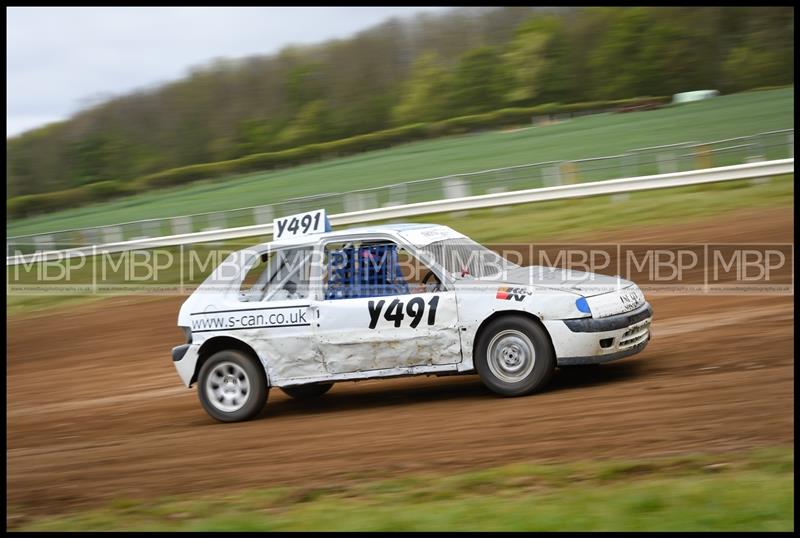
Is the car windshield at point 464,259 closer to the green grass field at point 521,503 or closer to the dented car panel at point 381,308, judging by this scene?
the dented car panel at point 381,308

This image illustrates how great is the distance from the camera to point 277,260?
8820 mm

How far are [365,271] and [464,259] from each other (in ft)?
3.06

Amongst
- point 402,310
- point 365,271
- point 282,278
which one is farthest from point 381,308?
point 282,278

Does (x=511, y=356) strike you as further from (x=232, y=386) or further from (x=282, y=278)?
(x=232, y=386)

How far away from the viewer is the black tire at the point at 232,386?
8.69 meters

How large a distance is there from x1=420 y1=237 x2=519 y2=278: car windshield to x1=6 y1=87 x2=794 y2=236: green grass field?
61.8 feet

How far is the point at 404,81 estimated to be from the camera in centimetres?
4294

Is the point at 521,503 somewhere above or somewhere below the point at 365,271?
below

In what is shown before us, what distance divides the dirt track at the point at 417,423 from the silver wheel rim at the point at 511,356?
25cm

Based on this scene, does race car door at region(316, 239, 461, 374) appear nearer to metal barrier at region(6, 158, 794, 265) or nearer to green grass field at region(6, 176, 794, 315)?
green grass field at region(6, 176, 794, 315)

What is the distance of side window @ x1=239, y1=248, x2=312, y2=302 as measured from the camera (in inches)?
340

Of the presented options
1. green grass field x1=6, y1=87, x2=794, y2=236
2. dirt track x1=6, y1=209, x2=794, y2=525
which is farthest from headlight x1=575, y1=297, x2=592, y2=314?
green grass field x1=6, y1=87, x2=794, y2=236

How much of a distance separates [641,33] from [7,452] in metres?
38.4

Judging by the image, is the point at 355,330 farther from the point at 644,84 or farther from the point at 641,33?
the point at 641,33
